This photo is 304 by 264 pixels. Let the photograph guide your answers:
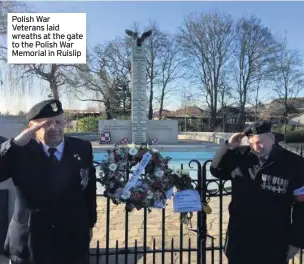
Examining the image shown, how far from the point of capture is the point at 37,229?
2.01 metres

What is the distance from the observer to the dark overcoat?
2.14 meters

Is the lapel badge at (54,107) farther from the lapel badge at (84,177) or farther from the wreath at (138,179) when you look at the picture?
the wreath at (138,179)

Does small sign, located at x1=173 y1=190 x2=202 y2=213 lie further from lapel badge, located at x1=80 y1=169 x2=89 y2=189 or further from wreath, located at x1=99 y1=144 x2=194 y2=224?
lapel badge, located at x1=80 y1=169 x2=89 y2=189

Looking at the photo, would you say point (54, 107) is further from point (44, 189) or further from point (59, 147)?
point (44, 189)

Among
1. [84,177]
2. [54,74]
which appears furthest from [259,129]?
[54,74]

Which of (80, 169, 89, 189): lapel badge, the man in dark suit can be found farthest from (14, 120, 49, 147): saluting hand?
(80, 169, 89, 189): lapel badge

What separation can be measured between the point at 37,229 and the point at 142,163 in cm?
84

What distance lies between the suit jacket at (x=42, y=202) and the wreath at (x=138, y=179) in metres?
0.43

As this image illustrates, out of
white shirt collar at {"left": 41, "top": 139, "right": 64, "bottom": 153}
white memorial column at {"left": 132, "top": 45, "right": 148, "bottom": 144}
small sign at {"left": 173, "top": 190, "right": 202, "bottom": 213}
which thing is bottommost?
small sign at {"left": 173, "top": 190, "right": 202, "bottom": 213}

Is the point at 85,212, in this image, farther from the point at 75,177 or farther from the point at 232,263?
the point at 232,263

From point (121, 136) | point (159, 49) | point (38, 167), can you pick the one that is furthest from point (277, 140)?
point (159, 49)

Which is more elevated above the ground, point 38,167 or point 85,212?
point 38,167

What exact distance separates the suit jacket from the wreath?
0.43 meters

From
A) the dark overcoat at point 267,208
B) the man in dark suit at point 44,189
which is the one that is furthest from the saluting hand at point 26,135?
the dark overcoat at point 267,208
